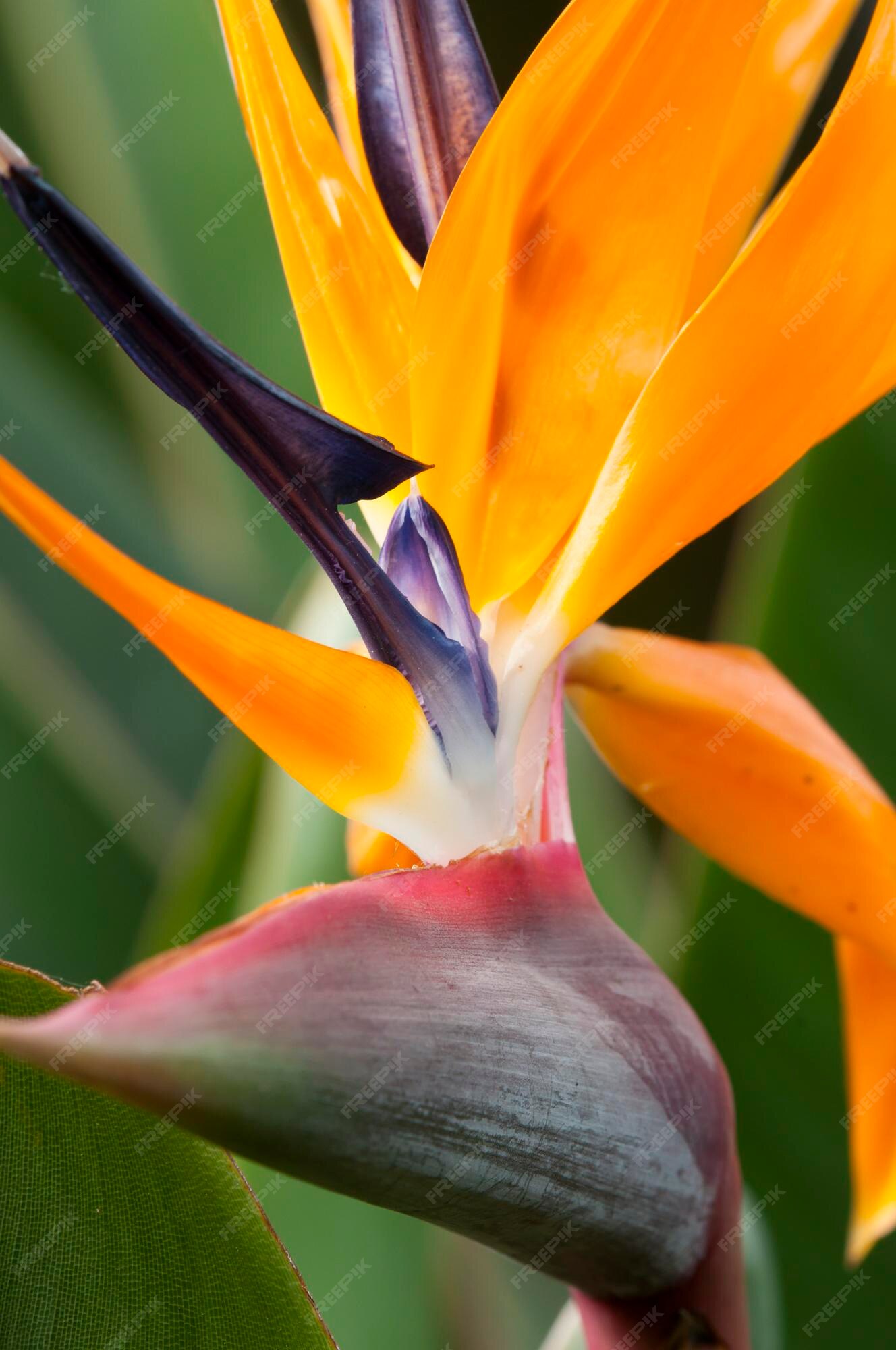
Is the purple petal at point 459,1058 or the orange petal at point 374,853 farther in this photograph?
the orange petal at point 374,853

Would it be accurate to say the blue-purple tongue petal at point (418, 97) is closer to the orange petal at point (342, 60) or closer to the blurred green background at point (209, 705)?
the orange petal at point (342, 60)

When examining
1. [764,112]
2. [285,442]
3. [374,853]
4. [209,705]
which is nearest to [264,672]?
[285,442]

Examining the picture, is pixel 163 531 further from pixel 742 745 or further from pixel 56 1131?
pixel 56 1131

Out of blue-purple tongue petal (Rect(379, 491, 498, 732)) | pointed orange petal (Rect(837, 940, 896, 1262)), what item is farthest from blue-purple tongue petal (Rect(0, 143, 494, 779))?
pointed orange petal (Rect(837, 940, 896, 1262))

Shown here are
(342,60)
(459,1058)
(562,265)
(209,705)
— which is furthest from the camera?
(209,705)

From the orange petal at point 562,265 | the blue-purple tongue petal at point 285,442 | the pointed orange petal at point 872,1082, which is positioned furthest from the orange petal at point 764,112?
the pointed orange petal at point 872,1082

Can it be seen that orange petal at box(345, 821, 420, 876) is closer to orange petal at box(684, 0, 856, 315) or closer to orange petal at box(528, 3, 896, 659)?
orange petal at box(528, 3, 896, 659)

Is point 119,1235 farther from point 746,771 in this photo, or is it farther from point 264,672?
point 746,771
